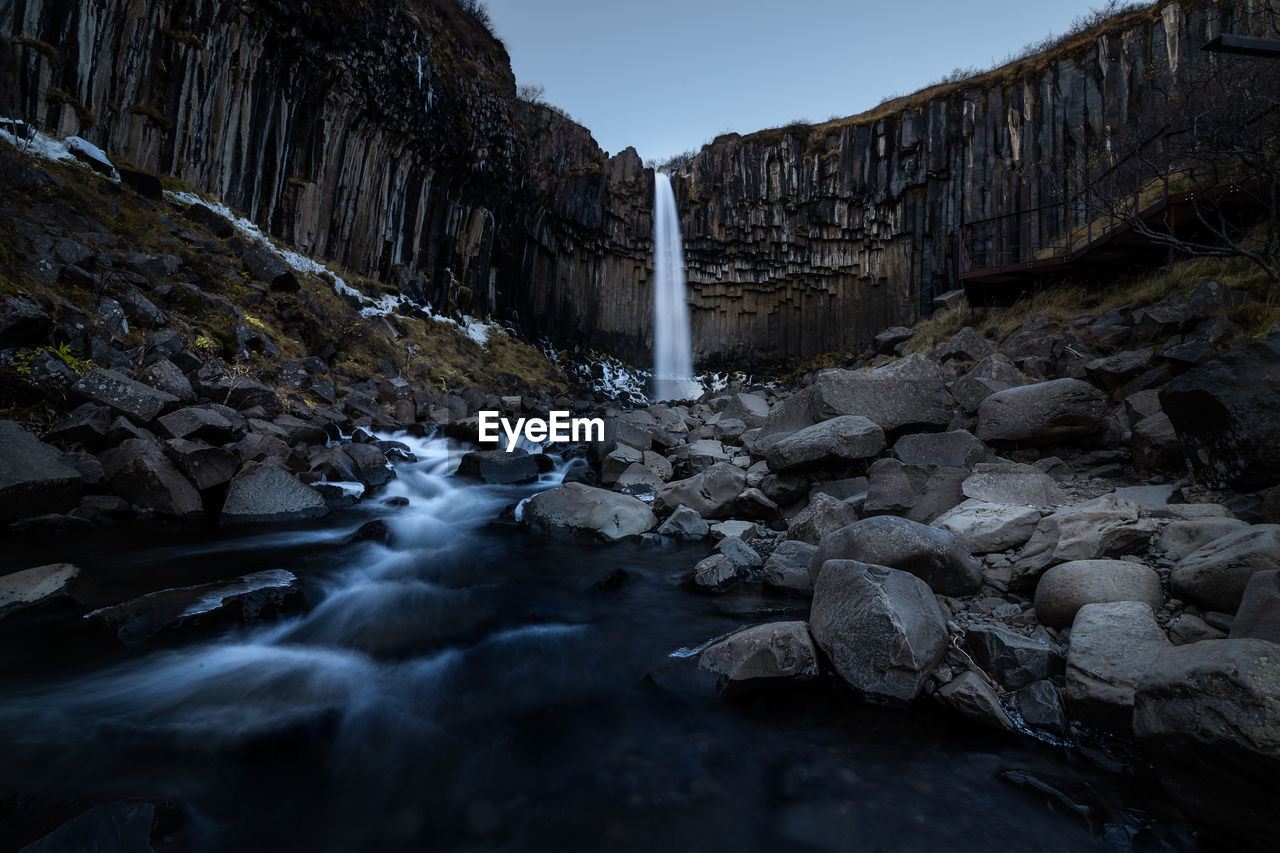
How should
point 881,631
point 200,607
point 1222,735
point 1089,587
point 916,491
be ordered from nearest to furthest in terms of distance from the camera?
1. point 1222,735
2. point 881,631
3. point 1089,587
4. point 200,607
5. point 916,491

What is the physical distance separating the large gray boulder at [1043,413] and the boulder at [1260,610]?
3921 millimetres

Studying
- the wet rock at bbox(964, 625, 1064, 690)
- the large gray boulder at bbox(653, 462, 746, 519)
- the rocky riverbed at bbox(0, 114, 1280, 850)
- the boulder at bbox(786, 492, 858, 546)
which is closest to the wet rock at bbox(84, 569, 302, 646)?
the rocky riverbed at bbox(0, 114, 1280, 850)

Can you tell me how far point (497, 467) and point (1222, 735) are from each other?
376 inches

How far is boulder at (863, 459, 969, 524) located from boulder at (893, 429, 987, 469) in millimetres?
270

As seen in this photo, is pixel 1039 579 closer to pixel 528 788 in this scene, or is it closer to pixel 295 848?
pixel 528 788

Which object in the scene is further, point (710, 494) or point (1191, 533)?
point (710, 494)

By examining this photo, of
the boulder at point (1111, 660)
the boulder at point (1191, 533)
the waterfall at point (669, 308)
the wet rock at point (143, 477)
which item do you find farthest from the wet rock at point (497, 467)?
the waterfall at point (669, 308)

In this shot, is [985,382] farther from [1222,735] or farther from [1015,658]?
[1222,735]

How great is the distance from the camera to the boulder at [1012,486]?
188 inches

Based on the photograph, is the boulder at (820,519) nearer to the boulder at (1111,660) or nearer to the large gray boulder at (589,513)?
the large gray boulder at (589,513)

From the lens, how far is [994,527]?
4.31 meters

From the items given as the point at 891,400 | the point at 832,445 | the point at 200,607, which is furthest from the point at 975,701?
the point at 200,607

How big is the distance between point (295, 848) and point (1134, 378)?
8.55 metres

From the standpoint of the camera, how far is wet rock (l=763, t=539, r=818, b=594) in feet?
15.4
